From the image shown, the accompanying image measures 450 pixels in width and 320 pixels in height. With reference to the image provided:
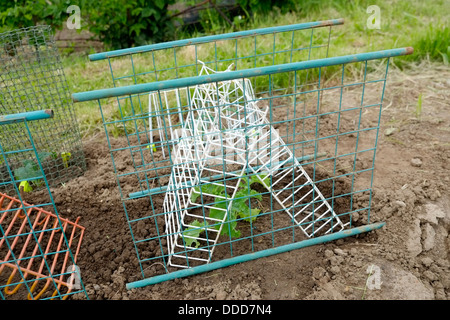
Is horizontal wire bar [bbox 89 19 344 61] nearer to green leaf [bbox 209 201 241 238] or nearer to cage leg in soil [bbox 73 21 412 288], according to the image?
cage leg in soil [bbox 73 21 412 288]

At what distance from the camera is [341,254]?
243cm

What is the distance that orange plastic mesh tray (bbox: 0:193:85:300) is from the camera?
2189 mm

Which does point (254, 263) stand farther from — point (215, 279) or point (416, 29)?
point (416, 29)

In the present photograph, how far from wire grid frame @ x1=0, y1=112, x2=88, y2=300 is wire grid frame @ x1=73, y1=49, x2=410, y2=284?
0.39m

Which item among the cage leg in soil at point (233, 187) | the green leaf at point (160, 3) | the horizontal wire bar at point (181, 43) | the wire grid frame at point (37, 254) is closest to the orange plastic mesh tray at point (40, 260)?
the wire grid frame at point (37, 254)

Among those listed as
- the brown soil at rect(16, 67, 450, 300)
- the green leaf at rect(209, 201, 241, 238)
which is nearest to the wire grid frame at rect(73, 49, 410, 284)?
the green leaf at rect(209, 201, 241, 238)

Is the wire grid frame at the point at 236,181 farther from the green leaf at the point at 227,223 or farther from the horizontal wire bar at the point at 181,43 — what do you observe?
the horizontal wire bar at the point at 181,43

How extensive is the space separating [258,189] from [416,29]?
3.37 meters

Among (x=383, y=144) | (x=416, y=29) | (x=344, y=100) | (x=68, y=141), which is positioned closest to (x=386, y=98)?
(x=344, y=100)

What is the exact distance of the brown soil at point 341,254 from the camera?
7.36 ft

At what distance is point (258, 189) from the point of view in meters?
3.10

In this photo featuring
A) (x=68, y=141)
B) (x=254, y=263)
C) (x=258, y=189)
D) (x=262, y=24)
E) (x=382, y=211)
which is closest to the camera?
(x=254, y=263)

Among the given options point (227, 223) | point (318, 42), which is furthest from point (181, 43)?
point (318, 42)

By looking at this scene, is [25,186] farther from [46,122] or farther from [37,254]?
[37,254]
